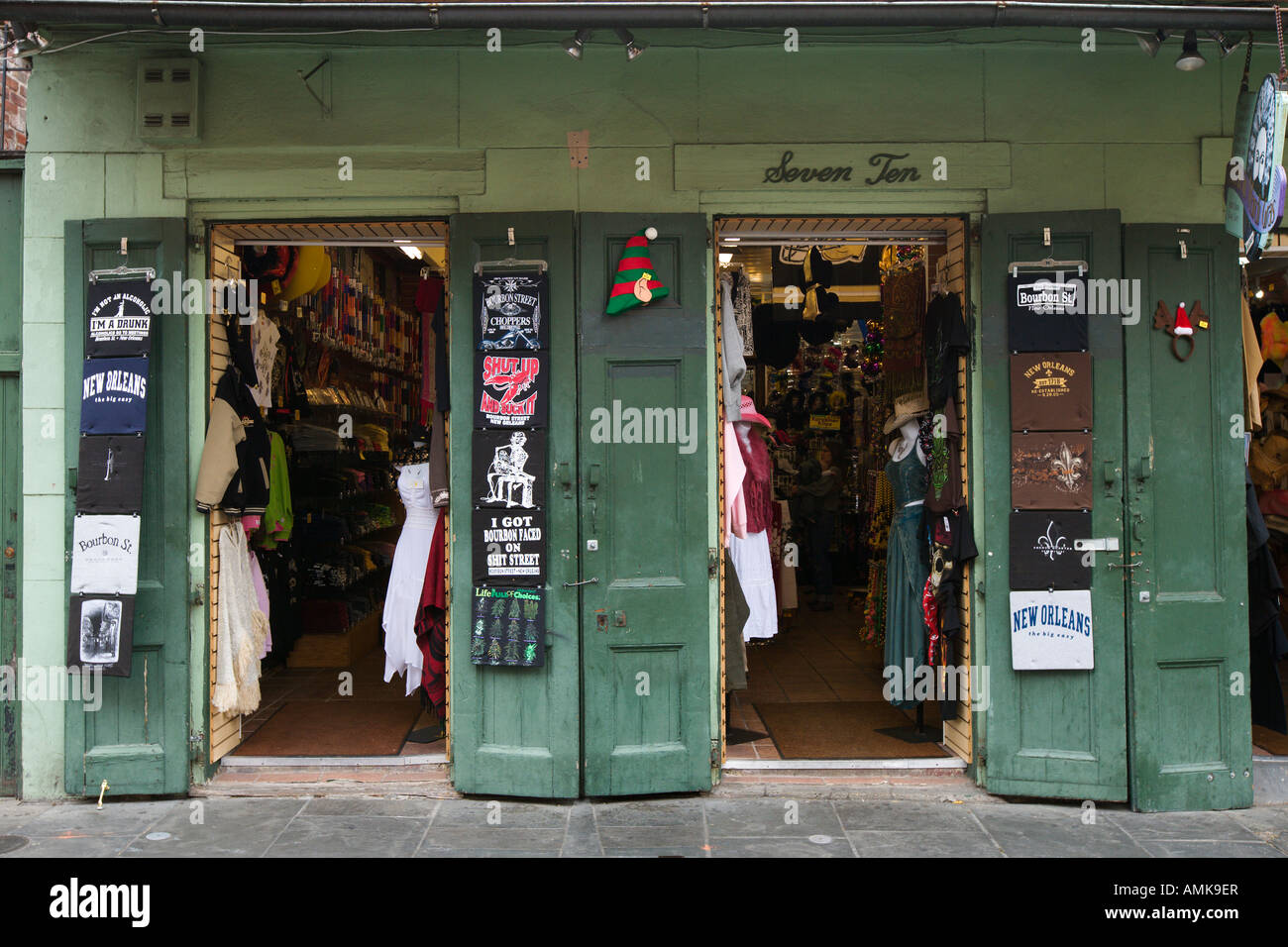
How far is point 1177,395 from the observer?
545 centimetres

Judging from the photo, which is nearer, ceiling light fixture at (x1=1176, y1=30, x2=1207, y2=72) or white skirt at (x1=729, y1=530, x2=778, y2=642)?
ceiling light fixture at (x1=1176, y1=30, x2=1207, y2=72)

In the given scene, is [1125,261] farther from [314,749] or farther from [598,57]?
[314,749]

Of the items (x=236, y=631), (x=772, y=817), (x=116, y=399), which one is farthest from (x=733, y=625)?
(x=116, y=399)

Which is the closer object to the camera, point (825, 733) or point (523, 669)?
point (523, 669)

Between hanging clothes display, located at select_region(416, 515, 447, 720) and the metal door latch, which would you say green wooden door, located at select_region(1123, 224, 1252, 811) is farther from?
hanging clothes display, located at select_region(416, 515, 447, 720)

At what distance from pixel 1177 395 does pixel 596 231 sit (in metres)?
3.50

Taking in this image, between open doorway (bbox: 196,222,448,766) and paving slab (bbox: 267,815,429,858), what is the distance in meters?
0.60

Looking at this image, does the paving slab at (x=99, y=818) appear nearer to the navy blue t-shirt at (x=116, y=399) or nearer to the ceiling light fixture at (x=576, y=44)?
the navy blue t-shirt at (x=116, y=399)

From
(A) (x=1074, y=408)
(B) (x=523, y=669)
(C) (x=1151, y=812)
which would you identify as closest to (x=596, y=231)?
(B) (x=523, y=669)

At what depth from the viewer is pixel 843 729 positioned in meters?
6.41

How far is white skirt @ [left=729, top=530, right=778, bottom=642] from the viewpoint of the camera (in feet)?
19.9

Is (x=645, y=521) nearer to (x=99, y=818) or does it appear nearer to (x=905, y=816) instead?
(x=905, y=816)

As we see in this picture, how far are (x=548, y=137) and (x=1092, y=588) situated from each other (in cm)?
408

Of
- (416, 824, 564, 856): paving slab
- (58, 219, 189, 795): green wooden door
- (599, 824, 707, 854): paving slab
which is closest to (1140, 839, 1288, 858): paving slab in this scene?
(599, 824, 707, 854): paving slab
